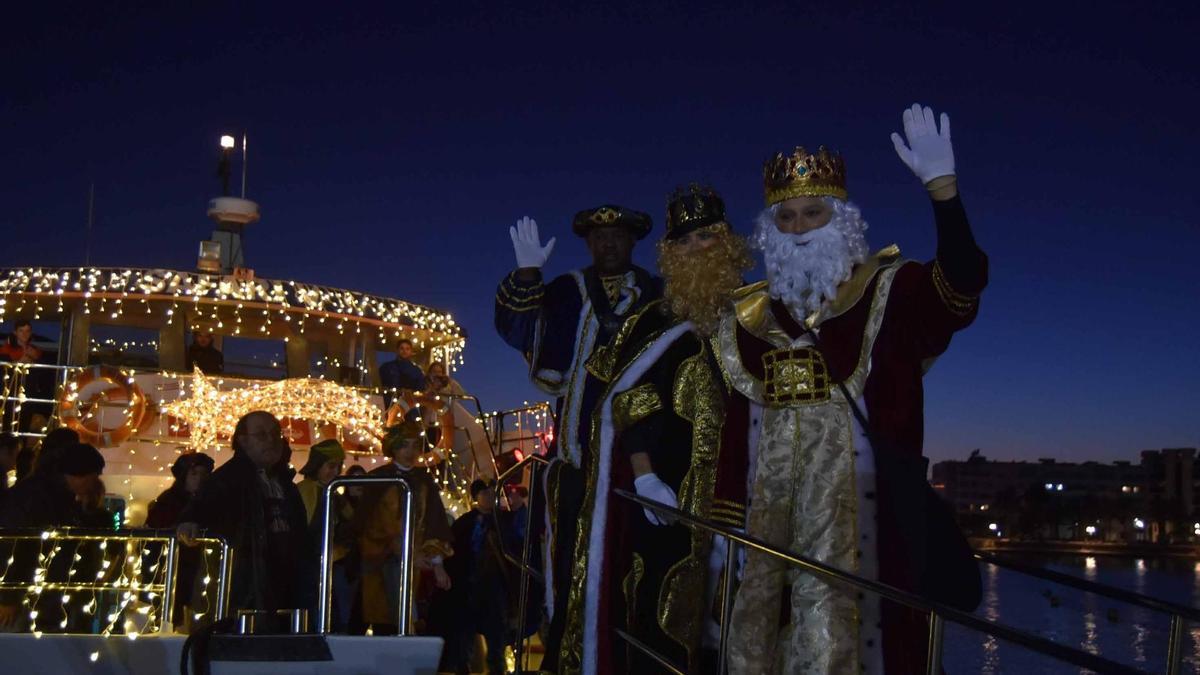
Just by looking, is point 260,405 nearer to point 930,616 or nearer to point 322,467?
point 322,467

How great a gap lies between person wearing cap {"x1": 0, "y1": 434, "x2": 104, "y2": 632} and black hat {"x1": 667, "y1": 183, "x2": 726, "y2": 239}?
344 cm

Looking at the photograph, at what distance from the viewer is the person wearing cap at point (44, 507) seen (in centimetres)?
616

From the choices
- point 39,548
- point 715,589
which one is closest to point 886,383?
point 715,589

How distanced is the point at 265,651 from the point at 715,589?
6.15ft

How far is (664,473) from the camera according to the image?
184 inches

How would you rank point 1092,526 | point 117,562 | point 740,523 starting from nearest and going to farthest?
point 740,523 < point 117,562 < point 1092,526

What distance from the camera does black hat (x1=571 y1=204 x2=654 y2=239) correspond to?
5355 millimetres

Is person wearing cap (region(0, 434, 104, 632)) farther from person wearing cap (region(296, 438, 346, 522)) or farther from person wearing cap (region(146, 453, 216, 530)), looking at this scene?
person wearing cap (region(296, 438, 346, 522))

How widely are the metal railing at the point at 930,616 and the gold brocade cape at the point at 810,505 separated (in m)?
0.10

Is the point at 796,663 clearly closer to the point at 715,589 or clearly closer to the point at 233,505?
the point at 715,589

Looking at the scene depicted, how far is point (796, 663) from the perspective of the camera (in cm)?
354

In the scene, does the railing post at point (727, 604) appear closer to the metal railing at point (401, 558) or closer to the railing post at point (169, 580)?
the metal railing at point (401, 558)

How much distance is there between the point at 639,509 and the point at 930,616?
5.88ft

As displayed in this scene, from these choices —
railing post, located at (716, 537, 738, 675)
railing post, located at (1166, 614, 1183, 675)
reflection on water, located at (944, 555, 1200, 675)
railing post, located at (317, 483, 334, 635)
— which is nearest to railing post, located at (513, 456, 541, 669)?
railing post, located at (317, 483, 334, 635)
